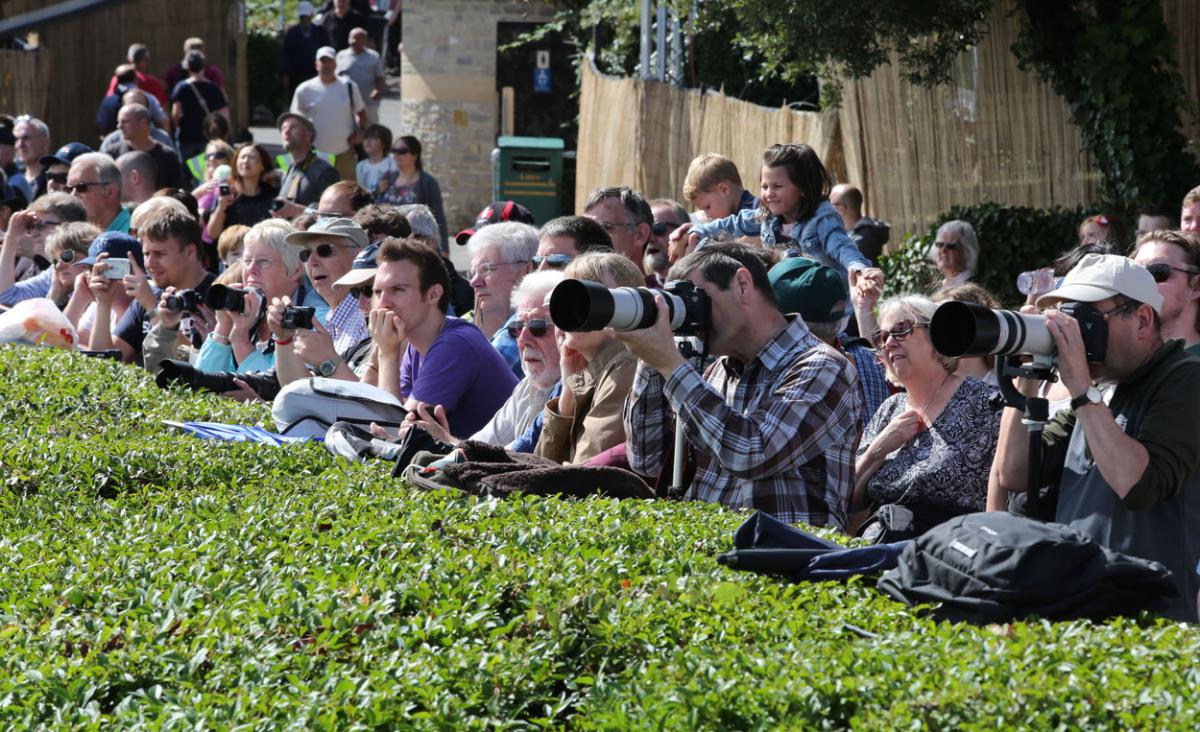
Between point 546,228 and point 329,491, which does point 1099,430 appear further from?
point 546,228

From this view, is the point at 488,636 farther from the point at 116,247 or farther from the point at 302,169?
the point at 302,169

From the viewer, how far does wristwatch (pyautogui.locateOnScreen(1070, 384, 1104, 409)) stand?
4430 millimetres

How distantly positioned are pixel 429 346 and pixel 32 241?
5.79 meters

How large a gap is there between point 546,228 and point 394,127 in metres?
20.1

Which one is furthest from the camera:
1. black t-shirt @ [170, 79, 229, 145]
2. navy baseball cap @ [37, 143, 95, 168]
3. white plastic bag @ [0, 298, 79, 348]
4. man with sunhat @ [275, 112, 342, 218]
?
black t-shirt @ [170, 79, 229, 145]

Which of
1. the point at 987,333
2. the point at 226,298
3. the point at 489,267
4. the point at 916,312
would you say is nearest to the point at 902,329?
the point at 916,312

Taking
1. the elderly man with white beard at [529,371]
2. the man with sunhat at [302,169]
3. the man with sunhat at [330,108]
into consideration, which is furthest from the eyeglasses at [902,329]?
the man with sunhat at [330,108]

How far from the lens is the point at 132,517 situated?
5.13 m

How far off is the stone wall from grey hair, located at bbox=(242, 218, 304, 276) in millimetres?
14631

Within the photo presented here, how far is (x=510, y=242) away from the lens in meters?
7.76

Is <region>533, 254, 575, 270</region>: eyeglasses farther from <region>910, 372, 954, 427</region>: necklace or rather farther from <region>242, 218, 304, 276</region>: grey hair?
<region>242, 218, 304, 276</region>: grey hair

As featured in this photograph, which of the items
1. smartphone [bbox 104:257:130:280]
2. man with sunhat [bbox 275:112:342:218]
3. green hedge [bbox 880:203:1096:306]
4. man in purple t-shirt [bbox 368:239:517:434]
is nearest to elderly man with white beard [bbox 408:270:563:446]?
man in purple t-shirt [bbox 368:239:517:434]

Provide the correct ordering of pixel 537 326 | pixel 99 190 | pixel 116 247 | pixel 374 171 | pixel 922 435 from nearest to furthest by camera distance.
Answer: pixel 922 435
pixel 537 326
pixel 116 247
pixel 99 190
pixel 374 171

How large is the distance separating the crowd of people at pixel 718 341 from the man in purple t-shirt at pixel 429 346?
Answer: 0.01 m
